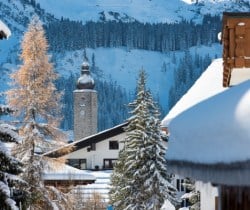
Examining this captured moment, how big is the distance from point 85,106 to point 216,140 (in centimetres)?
9500

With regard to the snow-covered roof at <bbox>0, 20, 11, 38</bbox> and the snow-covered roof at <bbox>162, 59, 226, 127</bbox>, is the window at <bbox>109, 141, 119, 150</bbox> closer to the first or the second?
the snow-covered roof at <bbox>162, 59, 226, 127</bbox>

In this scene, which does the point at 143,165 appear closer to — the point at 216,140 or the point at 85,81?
the point at 216,140

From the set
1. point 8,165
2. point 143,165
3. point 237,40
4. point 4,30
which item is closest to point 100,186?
point 143,165

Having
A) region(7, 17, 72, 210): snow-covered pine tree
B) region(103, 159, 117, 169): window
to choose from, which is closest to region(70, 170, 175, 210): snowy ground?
region(103, 159, 117, 169): window

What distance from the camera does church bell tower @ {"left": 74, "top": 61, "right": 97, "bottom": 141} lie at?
95562 millimetres

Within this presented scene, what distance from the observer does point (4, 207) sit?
1165 centimetres

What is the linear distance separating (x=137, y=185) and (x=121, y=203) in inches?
37.7

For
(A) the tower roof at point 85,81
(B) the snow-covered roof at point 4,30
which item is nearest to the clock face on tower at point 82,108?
(A) the tower roof at point 85,81

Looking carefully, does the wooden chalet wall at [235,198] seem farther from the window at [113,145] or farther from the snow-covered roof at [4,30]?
the window at [113,145]

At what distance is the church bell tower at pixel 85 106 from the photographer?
95562mm

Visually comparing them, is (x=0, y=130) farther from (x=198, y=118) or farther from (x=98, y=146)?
(x=98, y=146)

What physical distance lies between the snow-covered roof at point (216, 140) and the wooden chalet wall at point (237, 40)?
7.52m

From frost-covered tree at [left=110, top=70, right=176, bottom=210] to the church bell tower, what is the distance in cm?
6486

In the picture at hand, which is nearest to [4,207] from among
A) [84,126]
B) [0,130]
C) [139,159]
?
[0,130]
